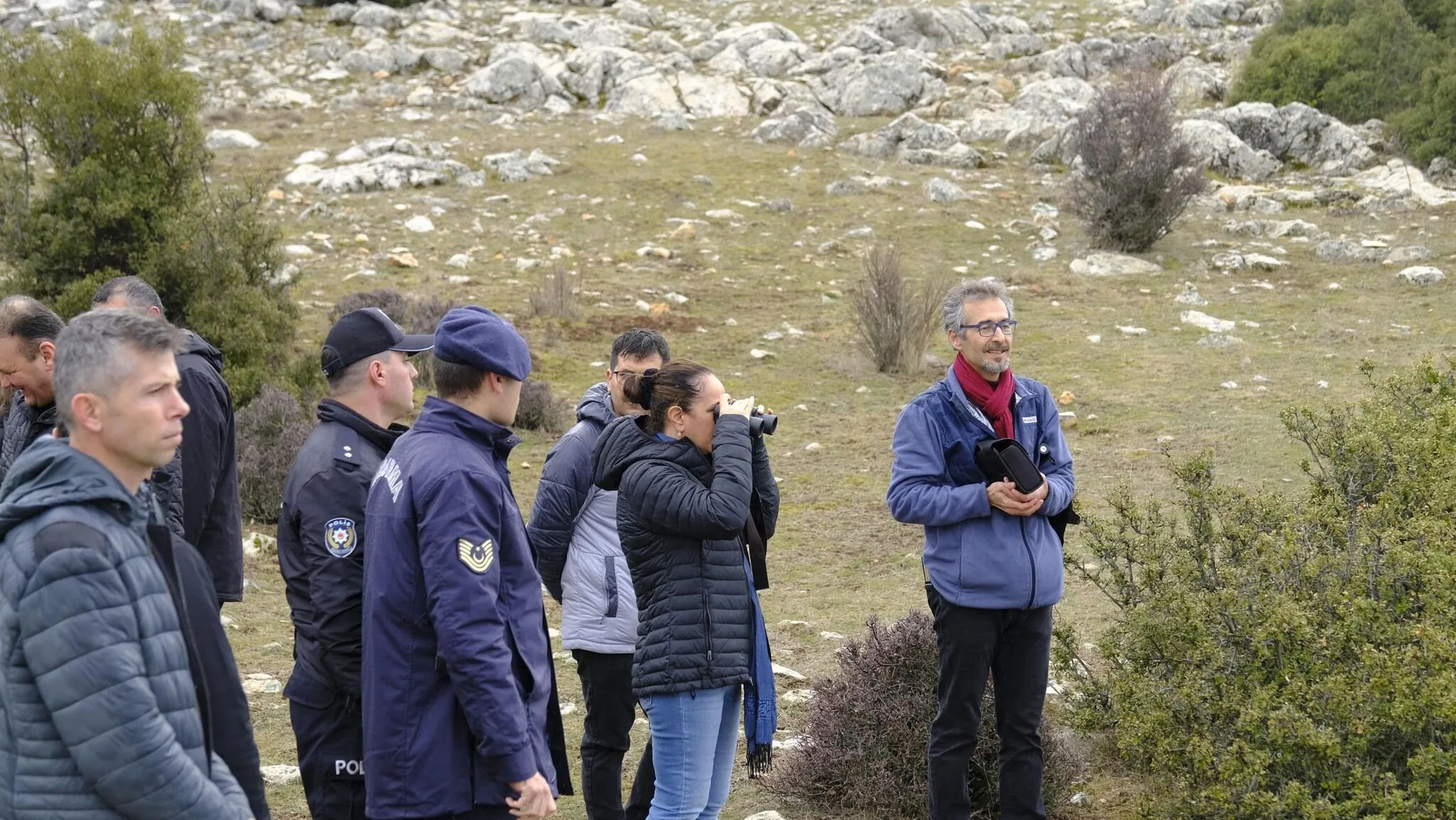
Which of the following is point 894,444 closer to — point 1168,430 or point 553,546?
point 553,546

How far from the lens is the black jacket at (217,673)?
A: 2600 mm

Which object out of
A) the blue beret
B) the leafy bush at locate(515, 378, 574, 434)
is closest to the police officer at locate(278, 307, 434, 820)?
the blue beret

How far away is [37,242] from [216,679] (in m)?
9.50

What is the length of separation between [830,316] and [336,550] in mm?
11385

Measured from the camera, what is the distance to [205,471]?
423cm

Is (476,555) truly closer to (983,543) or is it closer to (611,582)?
(611,582)

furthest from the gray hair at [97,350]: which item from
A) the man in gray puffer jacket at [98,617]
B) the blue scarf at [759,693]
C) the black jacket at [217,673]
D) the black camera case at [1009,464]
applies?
the black camera case at [1009,464]

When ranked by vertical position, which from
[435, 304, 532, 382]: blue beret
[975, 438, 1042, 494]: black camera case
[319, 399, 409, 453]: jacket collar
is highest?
[435, 304, 532, 382]: blue beret

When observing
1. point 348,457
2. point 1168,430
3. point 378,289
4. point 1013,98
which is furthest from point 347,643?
point 1013,98

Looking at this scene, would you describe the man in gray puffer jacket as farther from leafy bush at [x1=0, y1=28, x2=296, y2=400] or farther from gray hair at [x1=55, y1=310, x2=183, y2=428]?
leafy bush at [x1=0, y1=28, x2=296, y2=400]

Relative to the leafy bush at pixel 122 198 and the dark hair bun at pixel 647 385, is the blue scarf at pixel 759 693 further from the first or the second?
the leafy bush at pixel 122 198

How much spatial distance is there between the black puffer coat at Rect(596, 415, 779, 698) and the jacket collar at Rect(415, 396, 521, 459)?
27.1 inches

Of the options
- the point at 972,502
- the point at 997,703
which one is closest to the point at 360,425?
the point at 972,502

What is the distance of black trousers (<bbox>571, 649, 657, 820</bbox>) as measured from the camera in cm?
438
